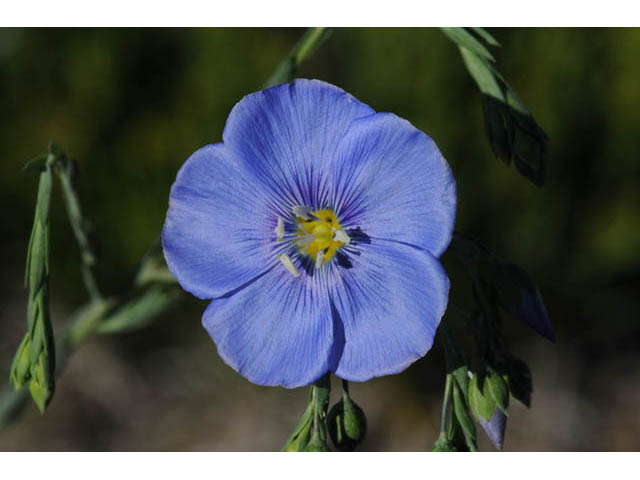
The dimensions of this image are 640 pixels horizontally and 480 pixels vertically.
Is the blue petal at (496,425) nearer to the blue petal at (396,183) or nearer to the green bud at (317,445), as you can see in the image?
the green bud at (317,445)

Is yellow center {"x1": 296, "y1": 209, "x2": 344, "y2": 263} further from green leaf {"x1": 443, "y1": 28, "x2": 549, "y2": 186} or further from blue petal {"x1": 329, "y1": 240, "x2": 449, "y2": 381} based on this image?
green leaf {"x1": 443, "y1": 28, "x2": 549, "y2": 186}

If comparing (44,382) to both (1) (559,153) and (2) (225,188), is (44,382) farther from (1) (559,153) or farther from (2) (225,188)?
(1) (559,153)

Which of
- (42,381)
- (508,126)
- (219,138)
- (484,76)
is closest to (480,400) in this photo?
(508,126)

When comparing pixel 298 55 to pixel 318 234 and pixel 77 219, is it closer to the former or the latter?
pixel 318 234

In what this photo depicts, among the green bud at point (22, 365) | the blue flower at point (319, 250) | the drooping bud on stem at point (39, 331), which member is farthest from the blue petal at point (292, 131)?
the green bud at point (22, 365)

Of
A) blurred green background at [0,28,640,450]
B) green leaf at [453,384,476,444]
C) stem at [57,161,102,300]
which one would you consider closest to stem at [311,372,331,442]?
green leaf at [453,384,476,444]

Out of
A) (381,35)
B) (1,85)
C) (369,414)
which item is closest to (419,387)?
(369,414)
